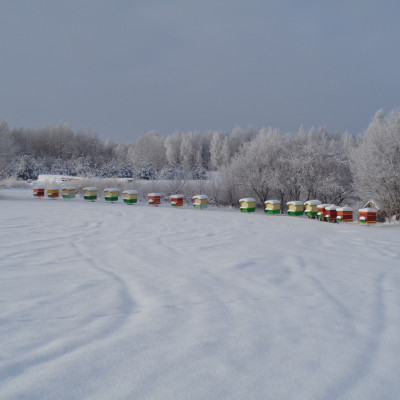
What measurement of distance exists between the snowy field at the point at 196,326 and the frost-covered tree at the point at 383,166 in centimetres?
920

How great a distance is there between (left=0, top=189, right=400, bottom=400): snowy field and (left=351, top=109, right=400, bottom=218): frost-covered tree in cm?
920

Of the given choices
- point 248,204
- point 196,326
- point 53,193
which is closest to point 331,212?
point 248,204

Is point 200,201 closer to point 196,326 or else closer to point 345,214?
point 345,214

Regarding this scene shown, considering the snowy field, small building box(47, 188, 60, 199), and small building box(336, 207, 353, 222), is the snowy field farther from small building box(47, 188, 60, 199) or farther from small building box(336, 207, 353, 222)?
small building box(47, 188, 60, 199)

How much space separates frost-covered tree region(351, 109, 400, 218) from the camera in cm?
1262

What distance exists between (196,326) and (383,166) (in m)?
12.5

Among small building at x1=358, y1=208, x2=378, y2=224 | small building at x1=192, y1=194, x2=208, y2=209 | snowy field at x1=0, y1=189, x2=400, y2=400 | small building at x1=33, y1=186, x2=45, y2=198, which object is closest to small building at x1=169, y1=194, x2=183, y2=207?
small building at x1=192, y1=194, x2=208, y2=209

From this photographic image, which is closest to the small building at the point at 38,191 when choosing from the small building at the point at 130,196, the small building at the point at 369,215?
the small building at the point at 130,196

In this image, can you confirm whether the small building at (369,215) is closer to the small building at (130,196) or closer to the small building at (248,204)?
the small building at (248,204)

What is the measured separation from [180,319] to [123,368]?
A: 71 centimetres

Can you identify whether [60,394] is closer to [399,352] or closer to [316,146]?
[399,352]

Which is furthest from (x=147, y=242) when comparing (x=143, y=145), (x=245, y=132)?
(x=245, y=132)

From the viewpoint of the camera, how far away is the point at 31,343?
2078 millimetres

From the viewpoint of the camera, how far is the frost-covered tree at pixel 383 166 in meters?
12.6
